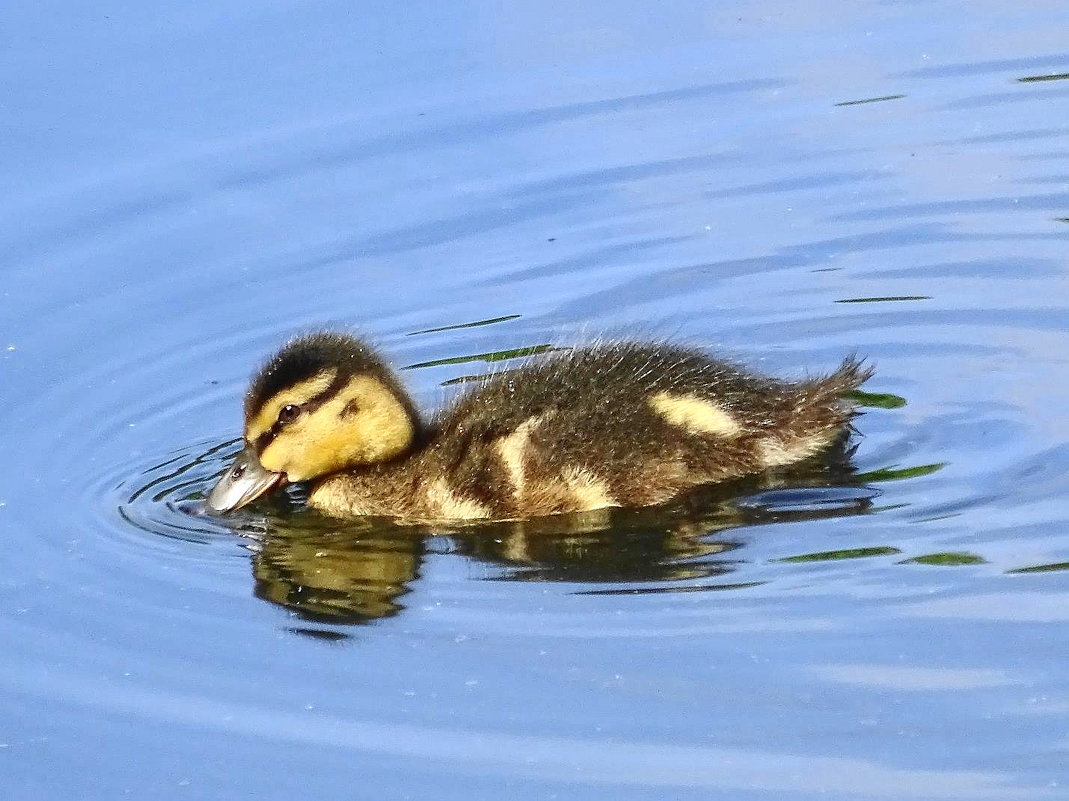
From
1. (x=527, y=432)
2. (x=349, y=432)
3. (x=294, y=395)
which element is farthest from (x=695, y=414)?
(x=294, y=395)

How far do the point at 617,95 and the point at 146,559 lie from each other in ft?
13.3

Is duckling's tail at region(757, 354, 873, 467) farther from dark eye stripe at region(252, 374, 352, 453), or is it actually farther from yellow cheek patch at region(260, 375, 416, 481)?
dark eye stripe at region(252, 374, 352, 453)

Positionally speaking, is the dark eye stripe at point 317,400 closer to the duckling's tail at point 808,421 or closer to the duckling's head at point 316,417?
the duckling's head at point 316,417

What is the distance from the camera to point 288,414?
6.56 meters

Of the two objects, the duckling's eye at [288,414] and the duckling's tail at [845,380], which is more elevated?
the duckling's tail at [845,380]

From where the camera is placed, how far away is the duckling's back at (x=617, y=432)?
6379mm

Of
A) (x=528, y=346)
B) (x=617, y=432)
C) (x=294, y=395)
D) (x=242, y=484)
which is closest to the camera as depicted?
(x=617, y=432)

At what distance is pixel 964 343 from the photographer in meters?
7.28

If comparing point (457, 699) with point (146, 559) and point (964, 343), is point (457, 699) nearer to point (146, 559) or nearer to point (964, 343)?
point (146, 559)

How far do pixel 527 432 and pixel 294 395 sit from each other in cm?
71

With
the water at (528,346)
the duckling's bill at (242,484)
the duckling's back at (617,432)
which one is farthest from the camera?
A: the duckling's bill at (242,484)

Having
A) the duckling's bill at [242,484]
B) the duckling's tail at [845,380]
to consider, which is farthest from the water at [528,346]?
the duckling's tail at [845,380]

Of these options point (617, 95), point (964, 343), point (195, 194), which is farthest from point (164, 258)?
point (964, 343)

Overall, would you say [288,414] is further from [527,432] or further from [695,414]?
[695,414]
